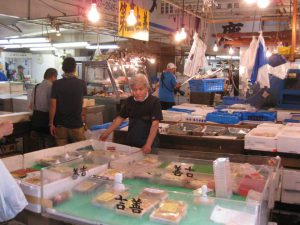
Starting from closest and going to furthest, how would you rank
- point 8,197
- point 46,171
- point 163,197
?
point 8,197 < point 163,197 < point 46,171

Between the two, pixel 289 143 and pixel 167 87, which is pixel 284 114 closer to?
pixel 289 143

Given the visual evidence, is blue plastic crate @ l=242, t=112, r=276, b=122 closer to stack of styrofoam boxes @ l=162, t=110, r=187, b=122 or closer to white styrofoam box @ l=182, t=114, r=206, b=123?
white styrofoam box @ l=182, t=114, r=206, b=123

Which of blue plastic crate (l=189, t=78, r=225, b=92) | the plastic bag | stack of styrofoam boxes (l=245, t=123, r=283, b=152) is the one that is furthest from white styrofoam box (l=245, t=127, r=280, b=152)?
blue plastic crate (l=189, t=78, r=225, b=92)

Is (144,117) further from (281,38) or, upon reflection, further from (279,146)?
(281,38)

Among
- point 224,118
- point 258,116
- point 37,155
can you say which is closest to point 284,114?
point 258,116

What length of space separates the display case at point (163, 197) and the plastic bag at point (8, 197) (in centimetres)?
24

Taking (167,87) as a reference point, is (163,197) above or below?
below

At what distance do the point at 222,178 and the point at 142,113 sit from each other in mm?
1701

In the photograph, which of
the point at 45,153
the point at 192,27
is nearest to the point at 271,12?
the point at 192,27

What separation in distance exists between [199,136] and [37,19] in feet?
19.8

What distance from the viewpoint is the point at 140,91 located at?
12.7ft

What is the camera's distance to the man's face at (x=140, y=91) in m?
3.87

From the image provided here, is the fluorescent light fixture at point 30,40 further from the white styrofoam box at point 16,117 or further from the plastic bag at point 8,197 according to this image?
the plastic bag at point 8,197

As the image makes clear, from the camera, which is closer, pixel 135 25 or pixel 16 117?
pixel 16 117
